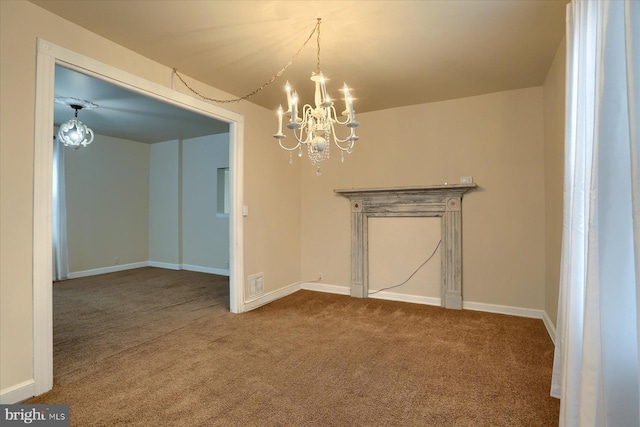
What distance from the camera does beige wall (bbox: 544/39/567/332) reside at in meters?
2.72

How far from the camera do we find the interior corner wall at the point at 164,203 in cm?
686

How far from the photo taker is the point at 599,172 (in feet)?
4.02

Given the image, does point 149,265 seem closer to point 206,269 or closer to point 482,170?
point 206,269

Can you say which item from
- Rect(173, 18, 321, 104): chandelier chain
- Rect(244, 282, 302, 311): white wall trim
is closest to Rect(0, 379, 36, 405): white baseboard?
Rect(244, 282, 302, 311): white wall trim

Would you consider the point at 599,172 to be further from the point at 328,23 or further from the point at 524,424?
the point at 328,23

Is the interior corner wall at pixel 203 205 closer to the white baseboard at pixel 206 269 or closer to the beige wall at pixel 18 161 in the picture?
the white baseboard at pixel 206 269

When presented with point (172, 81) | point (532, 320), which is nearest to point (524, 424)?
point (532, 320)

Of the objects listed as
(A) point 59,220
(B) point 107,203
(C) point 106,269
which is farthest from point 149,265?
(A) point 59,220

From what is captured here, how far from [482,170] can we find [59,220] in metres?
6.72

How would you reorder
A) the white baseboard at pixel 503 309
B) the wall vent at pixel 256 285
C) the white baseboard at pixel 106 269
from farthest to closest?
the white baseboard at pixel 106 269, the wall vent at pixel 256 285, the white baseboard at pixel 503 309

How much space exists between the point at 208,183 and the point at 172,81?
360 cm

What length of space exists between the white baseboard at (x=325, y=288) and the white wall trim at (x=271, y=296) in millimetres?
126

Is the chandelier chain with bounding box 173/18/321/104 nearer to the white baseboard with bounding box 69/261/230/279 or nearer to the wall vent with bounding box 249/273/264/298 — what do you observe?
the wall vent with bounding box 249/273/264/298

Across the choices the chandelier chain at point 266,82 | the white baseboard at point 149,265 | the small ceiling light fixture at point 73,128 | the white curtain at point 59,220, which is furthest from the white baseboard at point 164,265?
the chandelier chain at point 266,82
